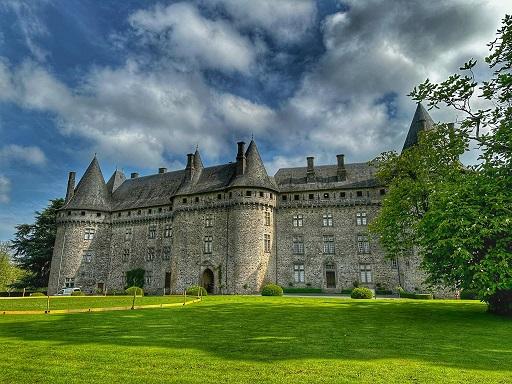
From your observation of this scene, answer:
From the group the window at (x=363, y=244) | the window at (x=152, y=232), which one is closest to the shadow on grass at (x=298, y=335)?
the window at (x=363, y=244)

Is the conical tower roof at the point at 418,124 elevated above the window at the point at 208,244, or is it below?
above

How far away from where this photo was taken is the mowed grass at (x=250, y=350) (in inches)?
265

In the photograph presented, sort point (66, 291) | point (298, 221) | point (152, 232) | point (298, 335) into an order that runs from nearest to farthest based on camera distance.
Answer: point (298, 335)
point (298, 221)
point (66, 291)
point (152, 232)

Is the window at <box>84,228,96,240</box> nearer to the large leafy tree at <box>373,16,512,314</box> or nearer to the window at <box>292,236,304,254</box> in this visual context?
the window at <box>292,236,304,254</box>

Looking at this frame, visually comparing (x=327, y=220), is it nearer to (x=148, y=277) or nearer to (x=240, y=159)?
(x=240, y=159)

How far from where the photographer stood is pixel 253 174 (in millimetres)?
40500

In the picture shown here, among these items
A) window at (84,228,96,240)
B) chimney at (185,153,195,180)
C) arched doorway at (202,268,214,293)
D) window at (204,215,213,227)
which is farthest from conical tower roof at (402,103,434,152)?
window at (84,228,96,240)

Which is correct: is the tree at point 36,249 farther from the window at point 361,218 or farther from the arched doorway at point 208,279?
the window at point 361,218

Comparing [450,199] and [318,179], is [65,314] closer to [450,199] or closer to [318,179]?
[450,199]

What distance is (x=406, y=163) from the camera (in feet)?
75.5

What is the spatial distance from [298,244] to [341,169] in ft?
32.7

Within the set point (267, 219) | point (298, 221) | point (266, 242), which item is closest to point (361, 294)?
point (266, 242)

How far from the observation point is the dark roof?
4012 cm

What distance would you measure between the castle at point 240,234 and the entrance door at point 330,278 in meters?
0.10
